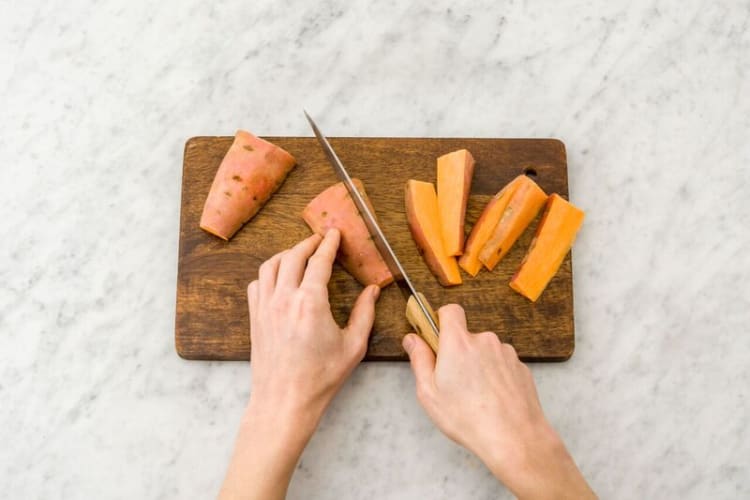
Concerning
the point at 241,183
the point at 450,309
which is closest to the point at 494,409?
the point at 450,309

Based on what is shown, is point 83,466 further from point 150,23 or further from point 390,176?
point 150,23

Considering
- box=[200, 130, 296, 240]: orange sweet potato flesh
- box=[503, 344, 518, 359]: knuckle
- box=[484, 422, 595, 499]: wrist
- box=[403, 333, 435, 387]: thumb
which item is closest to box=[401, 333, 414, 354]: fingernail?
box=[403, 333, 435, 387]: thumb

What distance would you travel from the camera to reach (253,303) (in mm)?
1640

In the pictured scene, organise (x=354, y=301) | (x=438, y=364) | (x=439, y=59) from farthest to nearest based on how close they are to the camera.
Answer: (x=439, y=59) < (x=354, y=301) < (x=438, y=364)

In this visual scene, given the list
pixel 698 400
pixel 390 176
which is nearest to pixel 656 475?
pixel 698 400

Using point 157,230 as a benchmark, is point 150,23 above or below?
above

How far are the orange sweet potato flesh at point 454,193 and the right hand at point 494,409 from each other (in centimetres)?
20

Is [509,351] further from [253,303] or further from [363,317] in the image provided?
[253,303]

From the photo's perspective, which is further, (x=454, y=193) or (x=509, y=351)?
(x=454, y=193)

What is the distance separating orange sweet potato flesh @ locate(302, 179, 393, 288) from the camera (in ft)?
5.57

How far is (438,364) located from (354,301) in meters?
0.31

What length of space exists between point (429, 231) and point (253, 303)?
47 cm

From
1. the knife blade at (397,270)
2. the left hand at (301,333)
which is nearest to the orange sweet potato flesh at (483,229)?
the knife blade at (397,270)

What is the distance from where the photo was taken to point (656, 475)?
1731mm
